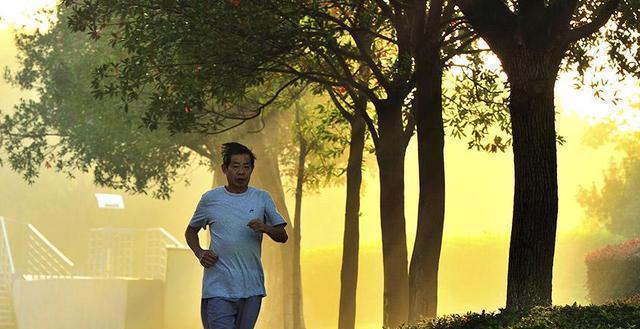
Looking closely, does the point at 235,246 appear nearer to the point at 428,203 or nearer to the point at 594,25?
the point at 594,25

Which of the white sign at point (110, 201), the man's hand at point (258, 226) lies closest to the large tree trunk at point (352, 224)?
the man's hand at point (258, 226)

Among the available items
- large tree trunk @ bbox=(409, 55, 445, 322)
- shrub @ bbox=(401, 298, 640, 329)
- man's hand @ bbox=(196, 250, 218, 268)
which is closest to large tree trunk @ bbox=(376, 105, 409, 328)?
large tree trunk @ bbox=(409, 55, 445, 322)

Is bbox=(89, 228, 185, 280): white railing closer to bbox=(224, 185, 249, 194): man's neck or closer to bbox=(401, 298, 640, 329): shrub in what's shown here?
bbox=(401, 298, 640, 329): shrub

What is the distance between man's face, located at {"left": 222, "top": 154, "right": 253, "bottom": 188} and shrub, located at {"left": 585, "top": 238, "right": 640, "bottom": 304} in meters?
16.7

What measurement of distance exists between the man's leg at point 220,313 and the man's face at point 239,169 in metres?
0.79

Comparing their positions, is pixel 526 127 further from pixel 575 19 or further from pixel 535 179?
pixel 575 19

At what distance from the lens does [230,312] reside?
864cm

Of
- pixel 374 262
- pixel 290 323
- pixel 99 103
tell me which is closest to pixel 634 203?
pixel 374 262

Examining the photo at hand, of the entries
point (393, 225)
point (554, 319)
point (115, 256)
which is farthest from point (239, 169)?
point (115, 256)

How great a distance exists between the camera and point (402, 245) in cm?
1780

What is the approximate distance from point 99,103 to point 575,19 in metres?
14.9

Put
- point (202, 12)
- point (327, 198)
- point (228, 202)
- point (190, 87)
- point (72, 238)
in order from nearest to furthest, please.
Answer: point (228, 202) < point (202, 12) < point (190, 87) < point (72, 238) < point (327, 198)

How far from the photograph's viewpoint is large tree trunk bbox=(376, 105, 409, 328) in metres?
17.7

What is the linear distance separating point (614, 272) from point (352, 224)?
7.81m
